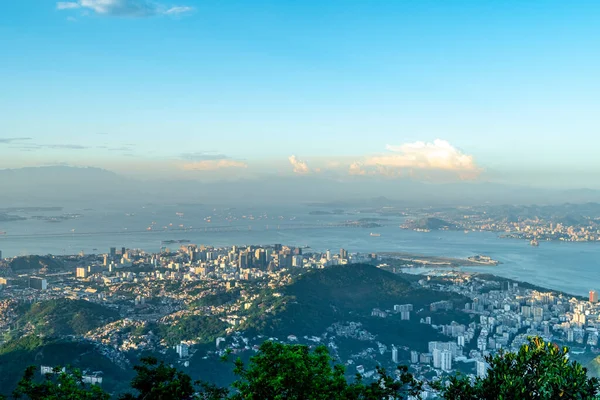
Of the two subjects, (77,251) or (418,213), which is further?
(418,213)

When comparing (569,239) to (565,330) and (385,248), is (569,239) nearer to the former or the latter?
(385,248)

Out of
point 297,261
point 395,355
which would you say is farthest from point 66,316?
point 297,261

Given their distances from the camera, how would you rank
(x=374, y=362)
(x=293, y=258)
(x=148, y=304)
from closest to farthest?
(x=374, y=362)
(x=148, y=304)
(x=293, y=258)

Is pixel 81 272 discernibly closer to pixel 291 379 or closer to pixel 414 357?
pixel 414 357

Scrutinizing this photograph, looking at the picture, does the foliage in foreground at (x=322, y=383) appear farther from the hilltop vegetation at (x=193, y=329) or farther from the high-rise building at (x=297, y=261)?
the high-rise building at (x=297, y=261)

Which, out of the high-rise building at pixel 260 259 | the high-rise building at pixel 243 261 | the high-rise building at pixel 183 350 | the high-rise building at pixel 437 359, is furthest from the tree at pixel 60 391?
the high-rise building at pixel 260 259

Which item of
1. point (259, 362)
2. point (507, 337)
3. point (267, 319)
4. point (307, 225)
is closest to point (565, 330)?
point (507, 337)

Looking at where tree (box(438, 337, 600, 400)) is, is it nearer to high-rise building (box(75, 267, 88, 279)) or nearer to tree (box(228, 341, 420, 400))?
tree (box(228, 341, 420, 400))
